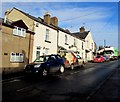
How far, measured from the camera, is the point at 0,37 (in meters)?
20.1

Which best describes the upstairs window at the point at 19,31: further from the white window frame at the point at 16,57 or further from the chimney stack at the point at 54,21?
the chimney stack at the point at 54,21

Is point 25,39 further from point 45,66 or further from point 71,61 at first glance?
point 45,66

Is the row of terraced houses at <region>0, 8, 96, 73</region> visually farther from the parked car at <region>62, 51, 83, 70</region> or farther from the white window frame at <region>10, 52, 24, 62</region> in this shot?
the parked car at <region>62, 51, 83, 70</region>

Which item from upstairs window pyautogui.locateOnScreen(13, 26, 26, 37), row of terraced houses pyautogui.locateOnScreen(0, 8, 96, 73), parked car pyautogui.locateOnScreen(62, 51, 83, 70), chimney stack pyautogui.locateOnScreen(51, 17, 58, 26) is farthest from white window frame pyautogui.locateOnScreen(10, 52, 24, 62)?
chimney stack pyautogui.locateOnScreen(51, 17, 58, 26)

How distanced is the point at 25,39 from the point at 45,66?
8335 mm

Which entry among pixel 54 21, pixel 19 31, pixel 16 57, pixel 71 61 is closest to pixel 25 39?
pixel 19 31

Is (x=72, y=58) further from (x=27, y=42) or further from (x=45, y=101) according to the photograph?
(x=45, y=101)

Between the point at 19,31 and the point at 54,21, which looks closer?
the point at 19,31

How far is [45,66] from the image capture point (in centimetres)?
1641

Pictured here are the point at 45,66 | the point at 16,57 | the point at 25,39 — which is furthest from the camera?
the point at 25,39

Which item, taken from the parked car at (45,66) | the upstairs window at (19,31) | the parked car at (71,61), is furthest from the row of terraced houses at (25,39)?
the parked car at (45,66)

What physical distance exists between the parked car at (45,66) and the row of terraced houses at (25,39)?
4.16 m

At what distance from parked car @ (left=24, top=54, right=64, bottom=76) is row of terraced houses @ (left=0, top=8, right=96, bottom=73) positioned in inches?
164

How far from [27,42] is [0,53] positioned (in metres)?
4.81
